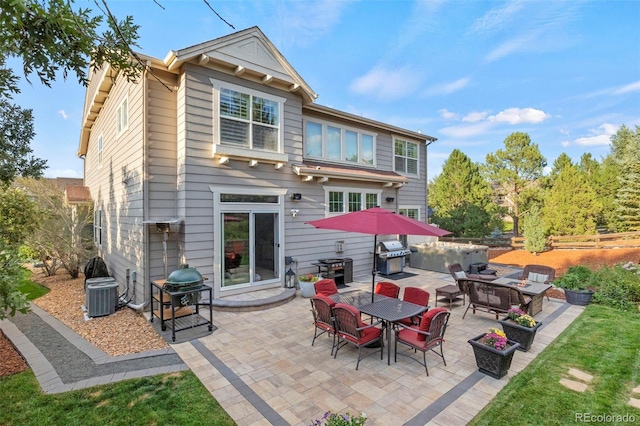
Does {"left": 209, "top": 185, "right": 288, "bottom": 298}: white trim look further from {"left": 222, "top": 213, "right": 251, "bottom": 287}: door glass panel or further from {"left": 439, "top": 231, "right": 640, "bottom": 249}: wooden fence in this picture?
{"left": 439, "top": 231, "right": 640, "bottom": 249}: wooden fence

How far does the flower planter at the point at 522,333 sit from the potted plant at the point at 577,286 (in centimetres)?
383

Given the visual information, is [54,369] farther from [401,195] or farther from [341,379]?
[401,195]

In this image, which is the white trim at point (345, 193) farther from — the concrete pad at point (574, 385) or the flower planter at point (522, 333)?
the concrete pad at point (574, 385)

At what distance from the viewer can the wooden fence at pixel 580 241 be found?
15.8 meters

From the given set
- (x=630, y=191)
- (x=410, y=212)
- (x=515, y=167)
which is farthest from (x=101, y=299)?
(x=630, y=191)

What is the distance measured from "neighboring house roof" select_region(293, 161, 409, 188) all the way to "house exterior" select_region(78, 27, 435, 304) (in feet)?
0.20

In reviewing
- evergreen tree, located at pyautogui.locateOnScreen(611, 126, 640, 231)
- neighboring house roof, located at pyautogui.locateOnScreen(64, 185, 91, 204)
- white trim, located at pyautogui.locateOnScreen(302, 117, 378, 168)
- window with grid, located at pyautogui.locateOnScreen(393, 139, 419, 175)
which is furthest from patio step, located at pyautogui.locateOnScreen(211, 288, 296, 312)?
evergreen tree, located at pyautogui.locateOnScreen(611, 126, 640, 231)

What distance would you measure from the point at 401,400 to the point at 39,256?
1500cm

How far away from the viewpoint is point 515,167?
68.4 feet

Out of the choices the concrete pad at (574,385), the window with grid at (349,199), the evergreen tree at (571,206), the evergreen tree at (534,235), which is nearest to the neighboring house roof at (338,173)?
the window with grid at (349,199)

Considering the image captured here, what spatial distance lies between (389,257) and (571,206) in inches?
548

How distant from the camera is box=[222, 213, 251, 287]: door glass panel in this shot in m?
7.72

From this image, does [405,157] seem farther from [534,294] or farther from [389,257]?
[534,294]

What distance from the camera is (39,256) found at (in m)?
12.1
